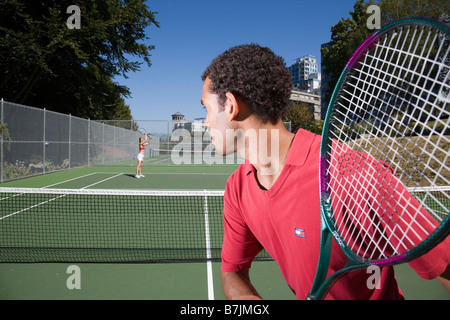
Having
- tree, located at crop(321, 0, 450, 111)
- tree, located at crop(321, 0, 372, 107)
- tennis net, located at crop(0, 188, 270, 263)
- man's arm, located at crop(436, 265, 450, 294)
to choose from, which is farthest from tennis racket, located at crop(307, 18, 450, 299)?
tree, located at crop(321, 0, 372, 107)

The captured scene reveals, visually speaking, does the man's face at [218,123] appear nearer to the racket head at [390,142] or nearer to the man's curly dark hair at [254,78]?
the man's curly dark hair at [254,78]

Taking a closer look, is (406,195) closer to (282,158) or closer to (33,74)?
(282,158)

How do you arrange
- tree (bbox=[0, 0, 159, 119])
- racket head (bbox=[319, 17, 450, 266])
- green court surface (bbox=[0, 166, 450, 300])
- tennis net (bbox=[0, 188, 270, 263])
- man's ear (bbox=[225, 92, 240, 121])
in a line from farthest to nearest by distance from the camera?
1. tree (bbox=[0, 0, 159, 119])
2. tennis net (bbox=[0, 188, 270, 263])
3. green court surface (bbox=[0, 166, 450, 300])
4. man's ear (bbox=[225, 92, 240, 121])
5. racket head (bbox=[319, 17, 450, 266])

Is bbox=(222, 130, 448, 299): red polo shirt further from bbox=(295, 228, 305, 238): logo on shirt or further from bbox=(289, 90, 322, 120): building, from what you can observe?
bbox=(289, 90, 322, 120): building

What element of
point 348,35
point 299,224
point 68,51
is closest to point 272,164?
point 299,224

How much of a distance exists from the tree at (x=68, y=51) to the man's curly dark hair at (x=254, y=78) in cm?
1612

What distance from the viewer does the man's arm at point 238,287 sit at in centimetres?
136

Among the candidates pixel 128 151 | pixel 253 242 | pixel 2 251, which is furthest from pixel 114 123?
pixel 253 242

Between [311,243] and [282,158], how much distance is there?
1.12 ft

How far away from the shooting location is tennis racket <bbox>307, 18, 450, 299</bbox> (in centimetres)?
89

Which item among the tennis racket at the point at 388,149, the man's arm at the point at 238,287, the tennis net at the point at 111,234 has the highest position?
the tennis racket at the point at 388,149

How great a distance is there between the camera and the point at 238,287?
142 cm

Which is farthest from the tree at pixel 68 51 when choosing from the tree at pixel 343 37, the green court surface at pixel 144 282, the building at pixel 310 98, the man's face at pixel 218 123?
the building at pixel 310 98

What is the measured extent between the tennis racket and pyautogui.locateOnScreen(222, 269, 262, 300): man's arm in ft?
0.99
